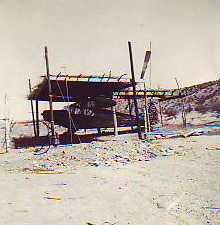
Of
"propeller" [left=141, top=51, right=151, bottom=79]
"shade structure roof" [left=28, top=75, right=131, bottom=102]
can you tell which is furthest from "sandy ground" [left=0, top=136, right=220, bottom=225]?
"propeller" [left=141, top=51, right=151, bottom=79]

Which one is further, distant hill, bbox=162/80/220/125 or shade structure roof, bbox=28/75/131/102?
Result: distant hill, bbox=162/80/220/125

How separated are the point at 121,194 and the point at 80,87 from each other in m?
16.0

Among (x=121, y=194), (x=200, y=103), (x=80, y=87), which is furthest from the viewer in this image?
(x=200, y=103)

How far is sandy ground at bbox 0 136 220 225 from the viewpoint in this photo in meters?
7.13

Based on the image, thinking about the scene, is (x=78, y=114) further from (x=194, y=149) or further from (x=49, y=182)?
(x=49, y=182)

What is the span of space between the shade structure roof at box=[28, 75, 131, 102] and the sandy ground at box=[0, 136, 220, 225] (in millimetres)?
8187

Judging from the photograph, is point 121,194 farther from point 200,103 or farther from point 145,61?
point 200,103

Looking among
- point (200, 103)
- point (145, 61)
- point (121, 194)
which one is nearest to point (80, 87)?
point (145, 61)

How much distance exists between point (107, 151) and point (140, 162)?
2809 millimetres

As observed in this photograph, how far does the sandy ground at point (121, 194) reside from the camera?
7133 mm

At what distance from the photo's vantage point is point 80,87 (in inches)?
966

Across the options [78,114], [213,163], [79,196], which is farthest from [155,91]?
[79,196]

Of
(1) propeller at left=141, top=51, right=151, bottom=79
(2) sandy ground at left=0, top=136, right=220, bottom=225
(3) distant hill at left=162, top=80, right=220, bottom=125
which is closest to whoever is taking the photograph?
(2) sandy ground at left=0, top=136, right=220, bottom=225

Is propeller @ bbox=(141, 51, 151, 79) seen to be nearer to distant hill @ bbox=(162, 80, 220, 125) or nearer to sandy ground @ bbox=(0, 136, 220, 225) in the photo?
sandy ground @ bbox=(0, 136, 220, 225)
